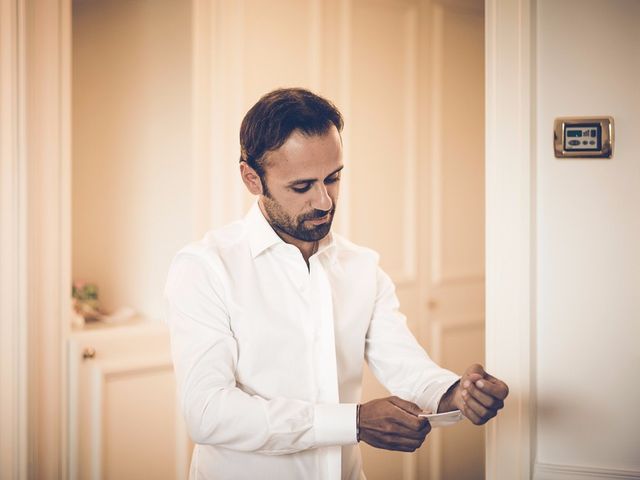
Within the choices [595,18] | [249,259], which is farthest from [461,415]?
[595,18]

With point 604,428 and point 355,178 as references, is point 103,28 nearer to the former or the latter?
point 355,178

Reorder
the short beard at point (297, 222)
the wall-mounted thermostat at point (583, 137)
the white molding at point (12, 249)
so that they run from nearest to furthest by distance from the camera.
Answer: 1. the wall-mounted thermostat at point (583, 137)
2. the short beard at point (297, 222)
3. the white molding at point (12, 249)

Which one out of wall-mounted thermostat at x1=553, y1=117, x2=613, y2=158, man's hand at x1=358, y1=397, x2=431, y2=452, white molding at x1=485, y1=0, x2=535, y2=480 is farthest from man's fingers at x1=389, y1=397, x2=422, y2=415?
wall-mounted thermostat at x1=553, y1=117, x2=613, y2=158

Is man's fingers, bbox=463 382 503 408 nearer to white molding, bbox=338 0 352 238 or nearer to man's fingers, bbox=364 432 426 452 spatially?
man's fingers, bbox=364 432 426 452

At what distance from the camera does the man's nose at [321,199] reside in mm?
1570

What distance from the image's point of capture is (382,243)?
296 centimetres

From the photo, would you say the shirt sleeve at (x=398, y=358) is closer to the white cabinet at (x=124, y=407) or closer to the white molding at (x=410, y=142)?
the white cabinet at (x=124, y=407)

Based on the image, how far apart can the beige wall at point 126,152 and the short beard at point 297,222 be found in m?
1.12

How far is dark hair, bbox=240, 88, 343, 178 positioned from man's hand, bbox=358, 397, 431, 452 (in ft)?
1.93

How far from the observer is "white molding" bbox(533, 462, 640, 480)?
5.06 ft

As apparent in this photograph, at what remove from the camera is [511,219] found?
5.08 feet

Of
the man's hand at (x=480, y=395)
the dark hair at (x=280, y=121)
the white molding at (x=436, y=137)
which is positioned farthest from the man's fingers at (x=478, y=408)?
the white molding at (x=436, y=137)

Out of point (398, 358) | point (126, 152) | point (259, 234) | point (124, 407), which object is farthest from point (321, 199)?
point (126, 152)

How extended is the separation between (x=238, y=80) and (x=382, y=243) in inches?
35.5
